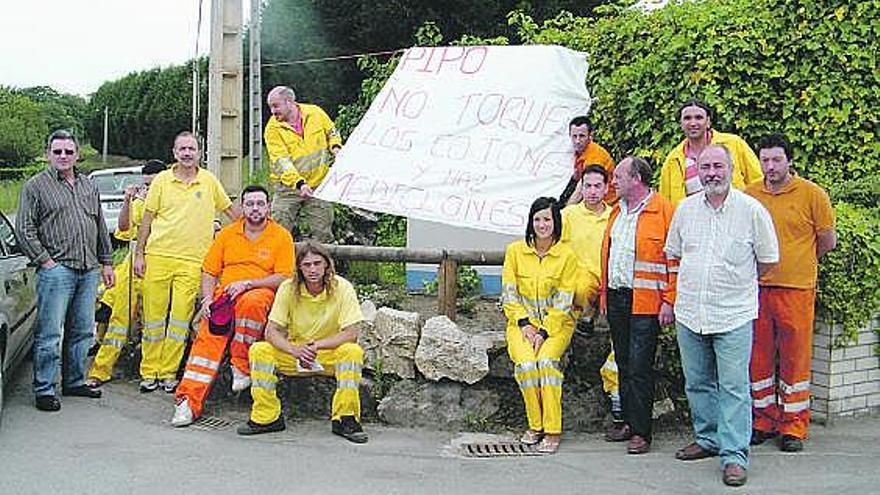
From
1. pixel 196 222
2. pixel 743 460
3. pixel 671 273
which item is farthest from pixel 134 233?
pixel 743 460

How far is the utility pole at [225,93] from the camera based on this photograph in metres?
10.2

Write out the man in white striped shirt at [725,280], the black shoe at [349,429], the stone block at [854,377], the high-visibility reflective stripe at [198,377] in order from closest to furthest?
1. the man in white striped shirt at [725,280]
2. the black shoe at [349,429]
3. the stone block at [854,377]
4. the high-visibility reflective stripe at [198,377]

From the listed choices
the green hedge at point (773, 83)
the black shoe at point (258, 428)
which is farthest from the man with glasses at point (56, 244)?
the green hedge at point (773, 83)

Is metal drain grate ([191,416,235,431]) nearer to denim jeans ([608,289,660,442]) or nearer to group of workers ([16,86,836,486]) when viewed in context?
group of workers ([16,86,836,486])

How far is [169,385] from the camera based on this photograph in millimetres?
8445

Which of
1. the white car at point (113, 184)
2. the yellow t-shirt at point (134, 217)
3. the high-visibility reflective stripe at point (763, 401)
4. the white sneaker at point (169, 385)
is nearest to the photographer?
the high-visibility reflective stripe at point (763, 401)

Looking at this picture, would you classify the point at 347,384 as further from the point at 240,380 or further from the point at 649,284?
the point at 649,284

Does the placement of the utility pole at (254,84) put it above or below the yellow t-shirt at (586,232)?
above

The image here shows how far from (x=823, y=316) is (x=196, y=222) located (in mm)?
4630

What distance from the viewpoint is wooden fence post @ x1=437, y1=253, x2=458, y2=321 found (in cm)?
797

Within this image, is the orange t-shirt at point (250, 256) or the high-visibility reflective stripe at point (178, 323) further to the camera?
the high-visibility reflective stripe at point (178, 323)

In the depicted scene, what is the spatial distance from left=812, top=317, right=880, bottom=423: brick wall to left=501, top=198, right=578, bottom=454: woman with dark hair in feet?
5.69

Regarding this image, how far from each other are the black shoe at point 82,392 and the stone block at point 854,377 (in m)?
5.43

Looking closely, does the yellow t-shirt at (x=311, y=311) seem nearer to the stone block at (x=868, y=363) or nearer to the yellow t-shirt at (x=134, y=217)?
the yellow t-shirt at (x=134, y=217)
